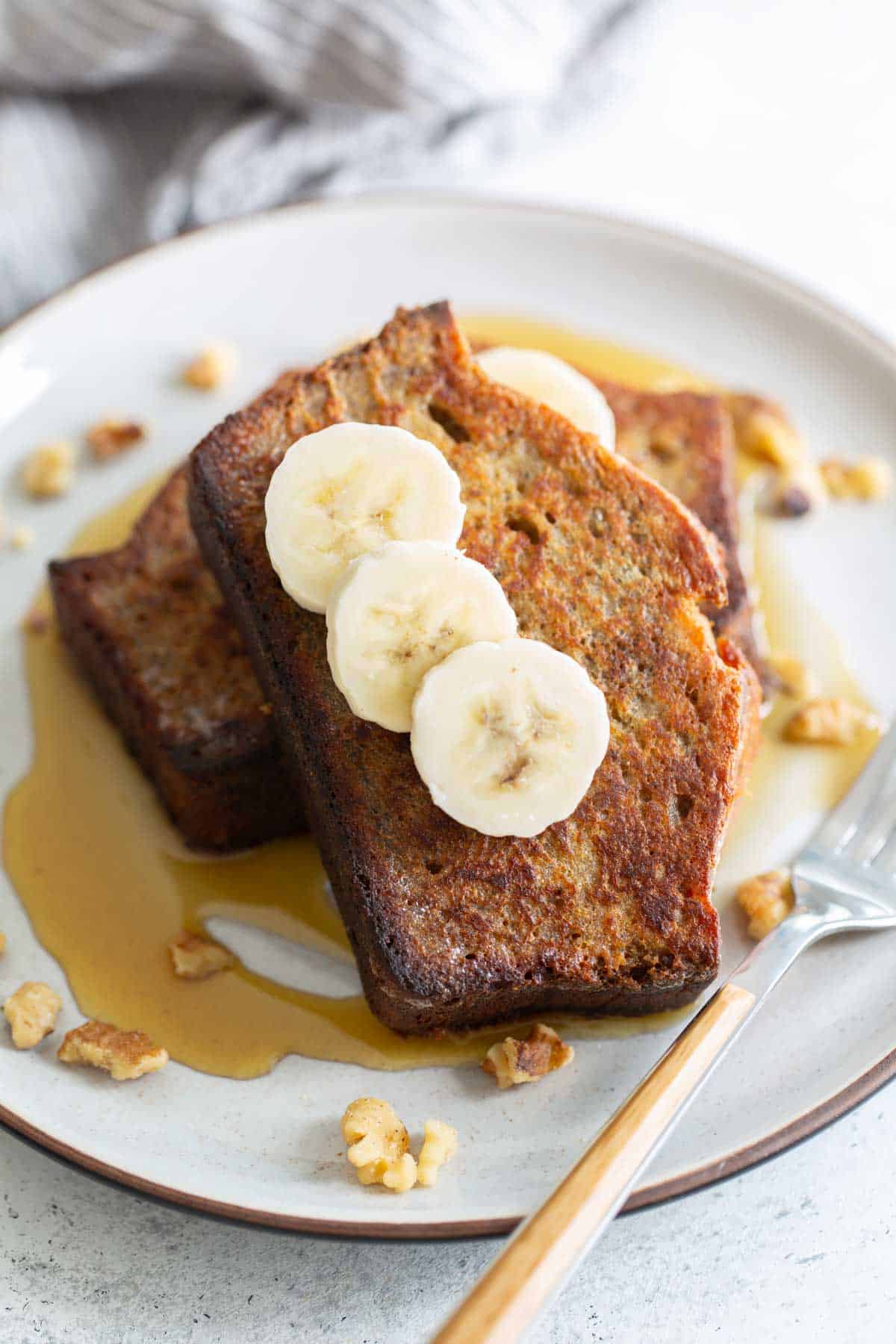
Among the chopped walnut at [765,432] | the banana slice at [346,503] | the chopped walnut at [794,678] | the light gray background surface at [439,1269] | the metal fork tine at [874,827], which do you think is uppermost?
the banana slice at [346,503]

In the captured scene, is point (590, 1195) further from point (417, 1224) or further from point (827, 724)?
point (827, 724)

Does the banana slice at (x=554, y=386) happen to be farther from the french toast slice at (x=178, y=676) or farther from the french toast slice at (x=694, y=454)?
the french toast slice at (x=178, y=676)

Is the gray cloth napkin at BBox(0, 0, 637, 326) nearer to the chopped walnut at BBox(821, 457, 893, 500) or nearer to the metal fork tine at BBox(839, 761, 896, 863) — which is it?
the chopped walnut at BBox(821, 457, 893, 500)

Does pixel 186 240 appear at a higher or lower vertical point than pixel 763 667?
higher

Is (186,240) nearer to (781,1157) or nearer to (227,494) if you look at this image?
(227,494)

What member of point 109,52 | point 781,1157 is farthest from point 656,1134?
point 109,52

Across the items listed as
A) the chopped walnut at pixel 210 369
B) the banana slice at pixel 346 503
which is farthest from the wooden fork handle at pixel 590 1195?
the chopped walnut at pixel 210 369
